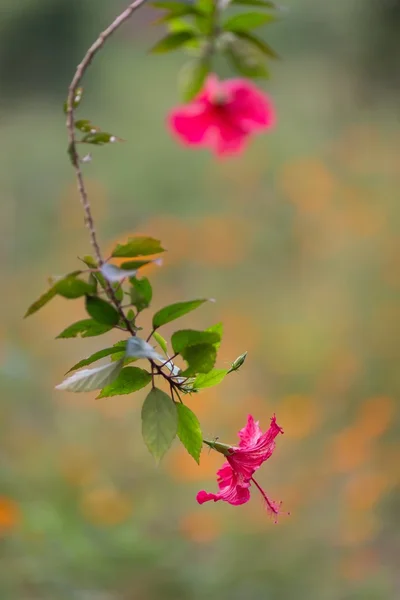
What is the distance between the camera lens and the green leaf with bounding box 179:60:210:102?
2.02 ft

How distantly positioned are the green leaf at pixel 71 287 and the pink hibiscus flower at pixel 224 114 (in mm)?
424

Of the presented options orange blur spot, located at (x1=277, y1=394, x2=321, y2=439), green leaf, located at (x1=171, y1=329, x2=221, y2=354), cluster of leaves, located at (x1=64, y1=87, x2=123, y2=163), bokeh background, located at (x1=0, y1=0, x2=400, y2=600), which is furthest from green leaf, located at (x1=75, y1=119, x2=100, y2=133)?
orange blur spot, located at (x1=277, y1=394, x2=321, y2=439)

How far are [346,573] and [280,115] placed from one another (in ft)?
5.42

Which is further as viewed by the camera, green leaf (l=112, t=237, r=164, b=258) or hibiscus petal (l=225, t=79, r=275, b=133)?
hibiscus petal (l=225, t=79, r=275, b=133)

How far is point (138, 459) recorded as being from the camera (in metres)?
1.42

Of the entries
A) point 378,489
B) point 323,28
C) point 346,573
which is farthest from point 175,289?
point 323,28

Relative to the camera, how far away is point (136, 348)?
30cm

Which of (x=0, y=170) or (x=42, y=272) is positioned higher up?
(x=0, y=170)

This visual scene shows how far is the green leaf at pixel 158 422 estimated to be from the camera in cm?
32

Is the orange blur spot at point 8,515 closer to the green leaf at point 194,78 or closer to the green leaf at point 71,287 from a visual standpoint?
the green leaf at point 194,78

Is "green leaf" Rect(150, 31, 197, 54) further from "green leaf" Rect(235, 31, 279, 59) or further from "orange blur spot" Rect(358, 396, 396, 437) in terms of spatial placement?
"orange blur spot" Rect(358, 396, 396, 437)

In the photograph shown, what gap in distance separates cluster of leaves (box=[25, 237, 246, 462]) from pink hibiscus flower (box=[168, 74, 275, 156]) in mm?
393

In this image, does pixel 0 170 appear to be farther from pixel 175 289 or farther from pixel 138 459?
pixel 138 459

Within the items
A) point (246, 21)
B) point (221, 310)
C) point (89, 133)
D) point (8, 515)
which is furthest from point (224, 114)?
point (221, 310)
